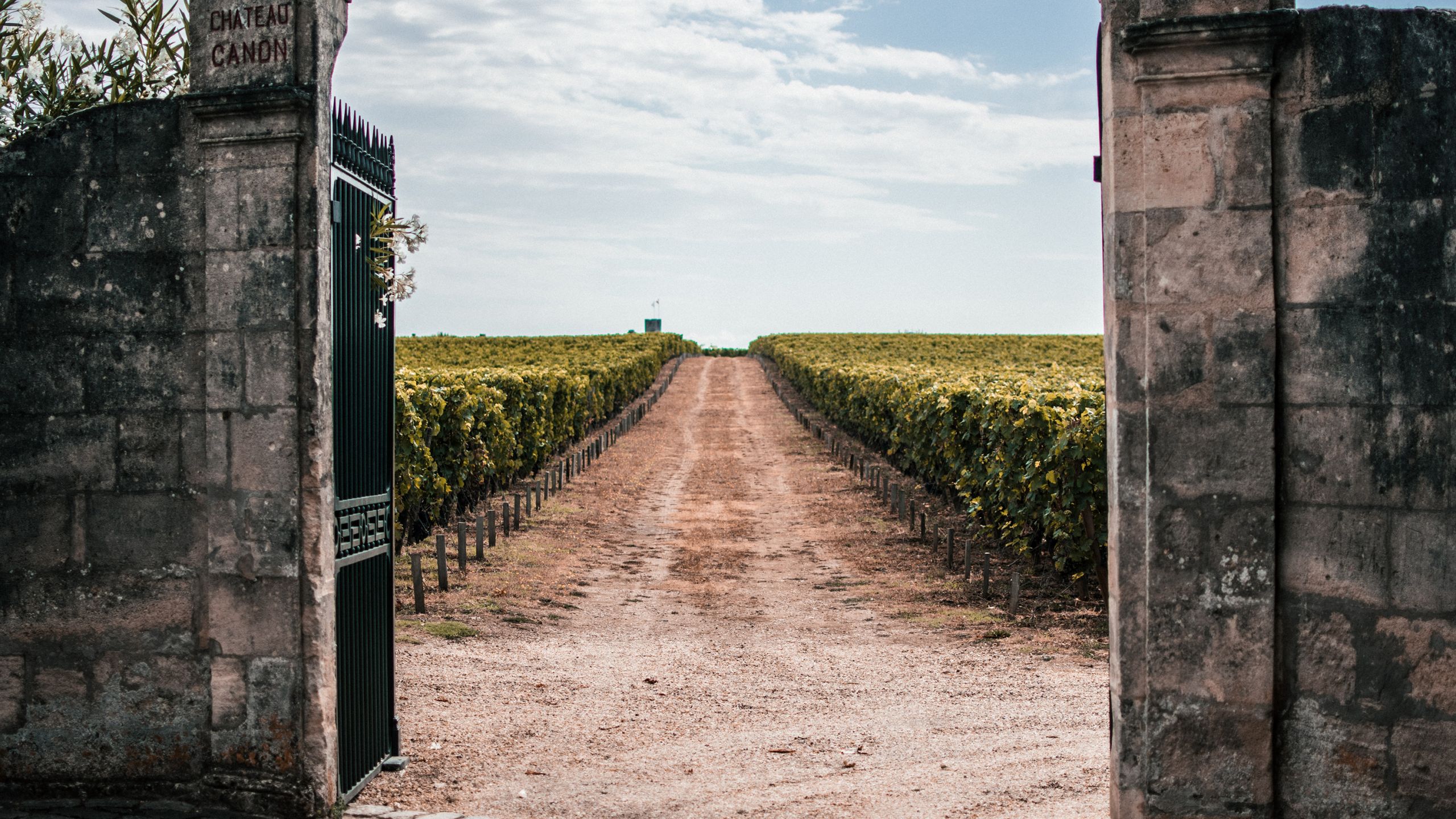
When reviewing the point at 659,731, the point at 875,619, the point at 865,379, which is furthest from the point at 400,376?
the point at 865,379

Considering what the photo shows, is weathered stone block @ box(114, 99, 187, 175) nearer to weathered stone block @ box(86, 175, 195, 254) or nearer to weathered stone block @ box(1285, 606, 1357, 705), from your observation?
weathered stone block @ box(86, 175, 195, 254)

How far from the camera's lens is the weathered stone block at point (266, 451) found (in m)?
5.51

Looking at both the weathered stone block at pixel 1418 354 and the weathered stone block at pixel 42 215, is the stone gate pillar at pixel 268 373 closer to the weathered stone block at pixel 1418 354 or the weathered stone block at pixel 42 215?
the weathered stone block at pixel 42 215

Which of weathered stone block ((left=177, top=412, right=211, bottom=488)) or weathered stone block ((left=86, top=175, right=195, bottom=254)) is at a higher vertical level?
weathered stone block ((left=86, top=175, right=195, bottom=254))

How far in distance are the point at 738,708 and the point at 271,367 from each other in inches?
177

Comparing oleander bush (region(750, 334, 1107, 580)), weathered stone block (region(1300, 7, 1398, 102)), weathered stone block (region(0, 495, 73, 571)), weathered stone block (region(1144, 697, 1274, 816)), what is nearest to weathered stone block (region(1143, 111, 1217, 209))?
weathered stone block (region(1300, 7, 1398, 102))

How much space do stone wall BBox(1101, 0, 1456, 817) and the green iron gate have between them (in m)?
3.91

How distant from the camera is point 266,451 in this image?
18.1 feet

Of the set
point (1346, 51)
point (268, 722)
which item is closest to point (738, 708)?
point (268, 722)

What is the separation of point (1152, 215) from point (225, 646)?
16.2 ft

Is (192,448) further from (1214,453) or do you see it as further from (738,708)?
(1214,453)

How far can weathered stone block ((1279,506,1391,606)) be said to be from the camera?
4801 millimetres

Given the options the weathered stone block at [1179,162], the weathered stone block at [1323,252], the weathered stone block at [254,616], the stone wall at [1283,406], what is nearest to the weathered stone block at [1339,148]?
the stone wall at [1283,406]

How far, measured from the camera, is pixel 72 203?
5797 millimetres
